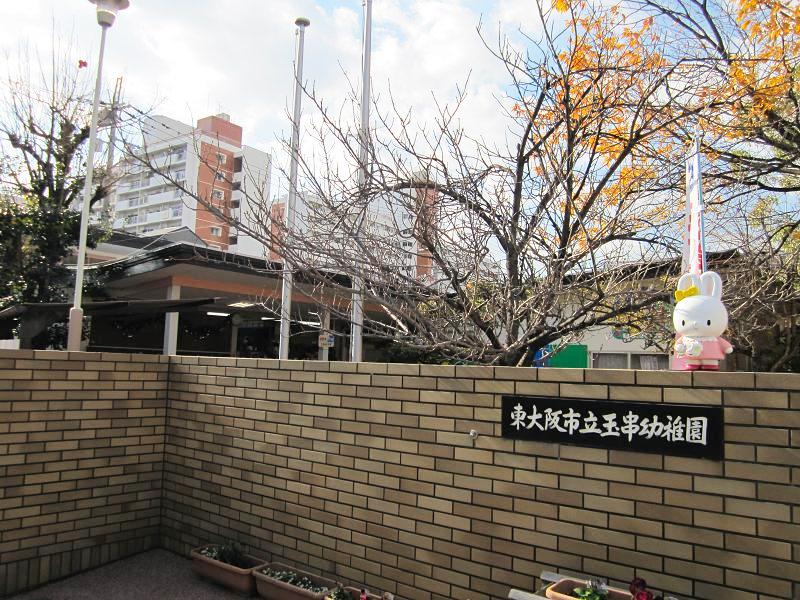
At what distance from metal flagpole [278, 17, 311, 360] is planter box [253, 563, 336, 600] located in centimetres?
206

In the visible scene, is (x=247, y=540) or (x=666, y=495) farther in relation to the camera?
(x=247, y=540)

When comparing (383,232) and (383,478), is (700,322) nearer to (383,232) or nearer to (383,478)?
(383,478)

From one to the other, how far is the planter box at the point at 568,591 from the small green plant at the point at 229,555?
2608 mm

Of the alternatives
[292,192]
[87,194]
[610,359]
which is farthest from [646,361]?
[87,194]

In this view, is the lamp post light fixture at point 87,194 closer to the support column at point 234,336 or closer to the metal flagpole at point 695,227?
the metal flagpole at point 695,227

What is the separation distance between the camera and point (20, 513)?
452cm

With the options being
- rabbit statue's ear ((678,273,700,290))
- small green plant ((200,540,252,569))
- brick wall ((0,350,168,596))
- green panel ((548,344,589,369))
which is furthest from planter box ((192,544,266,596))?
green panel ((548,344,589,369))

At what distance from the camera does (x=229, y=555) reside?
454cm

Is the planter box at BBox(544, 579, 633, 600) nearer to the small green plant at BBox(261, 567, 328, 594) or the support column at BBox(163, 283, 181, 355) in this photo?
the small green plant at BBox(261, 567, 328, 594)

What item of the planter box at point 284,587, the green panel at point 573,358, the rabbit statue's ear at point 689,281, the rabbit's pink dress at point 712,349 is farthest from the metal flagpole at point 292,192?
the green panel at point 573,358

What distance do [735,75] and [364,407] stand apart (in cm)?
550

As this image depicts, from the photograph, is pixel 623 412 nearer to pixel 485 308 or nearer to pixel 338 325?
pixel 485 308

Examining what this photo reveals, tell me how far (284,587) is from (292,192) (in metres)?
3.93

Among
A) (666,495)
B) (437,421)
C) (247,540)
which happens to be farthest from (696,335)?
(247,540)
